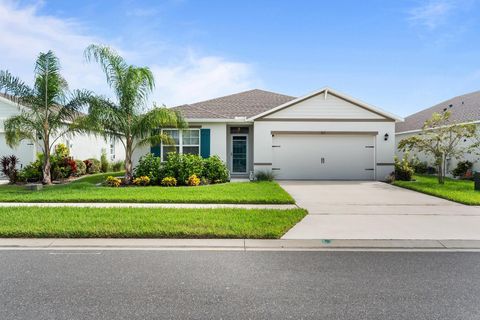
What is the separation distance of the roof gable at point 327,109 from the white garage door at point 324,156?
3.16 ft

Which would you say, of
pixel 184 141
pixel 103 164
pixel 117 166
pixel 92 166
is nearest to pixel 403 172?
pixel 184 141

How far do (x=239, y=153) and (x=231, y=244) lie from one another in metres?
11.8

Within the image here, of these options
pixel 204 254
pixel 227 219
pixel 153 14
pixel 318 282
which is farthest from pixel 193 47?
pixel 318 282

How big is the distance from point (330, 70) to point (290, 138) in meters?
4.18

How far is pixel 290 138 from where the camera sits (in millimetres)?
16578

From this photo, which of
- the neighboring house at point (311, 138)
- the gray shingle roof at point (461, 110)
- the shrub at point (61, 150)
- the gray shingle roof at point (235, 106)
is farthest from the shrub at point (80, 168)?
the gray shingle roof at point (461, 110)

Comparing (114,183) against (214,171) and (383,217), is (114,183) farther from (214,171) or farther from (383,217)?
(383,217)

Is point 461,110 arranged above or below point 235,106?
below

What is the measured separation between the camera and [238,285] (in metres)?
4.13

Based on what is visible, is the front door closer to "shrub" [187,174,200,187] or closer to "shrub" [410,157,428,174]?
"shrub" [187,174,200,187]

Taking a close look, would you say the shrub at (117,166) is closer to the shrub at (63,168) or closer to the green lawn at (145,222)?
the shrub at (63,168)

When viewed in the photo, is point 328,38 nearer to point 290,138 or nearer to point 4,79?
point 290,138

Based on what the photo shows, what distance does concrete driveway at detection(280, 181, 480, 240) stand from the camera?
6453 millimetres

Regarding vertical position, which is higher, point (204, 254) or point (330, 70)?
point (330, 70)
